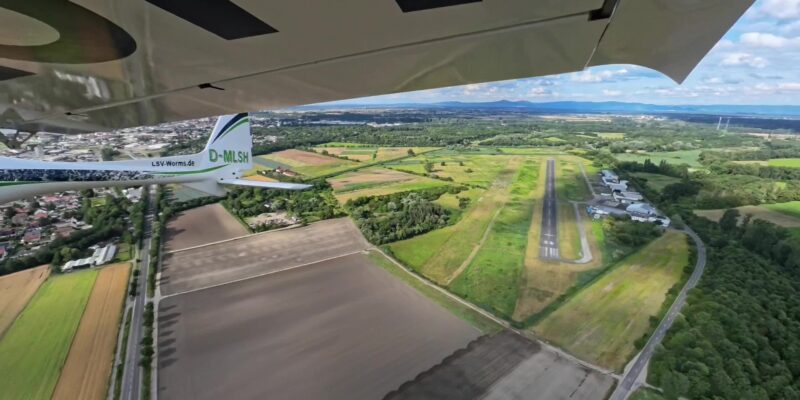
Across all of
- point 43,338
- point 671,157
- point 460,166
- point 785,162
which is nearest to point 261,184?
point 43,338

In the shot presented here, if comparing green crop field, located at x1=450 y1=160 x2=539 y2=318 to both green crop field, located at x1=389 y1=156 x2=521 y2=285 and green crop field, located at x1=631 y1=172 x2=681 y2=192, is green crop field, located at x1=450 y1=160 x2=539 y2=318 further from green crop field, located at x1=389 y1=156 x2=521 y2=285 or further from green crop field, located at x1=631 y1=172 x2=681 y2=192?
green crop field, located at x1=631 y1=172 x2=681 y2=192

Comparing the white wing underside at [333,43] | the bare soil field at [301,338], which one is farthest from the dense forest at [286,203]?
the white wing underside at [333,43]

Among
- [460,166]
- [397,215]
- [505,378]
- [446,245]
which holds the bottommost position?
[505,378]

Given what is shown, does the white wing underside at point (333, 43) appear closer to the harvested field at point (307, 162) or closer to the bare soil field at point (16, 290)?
the bare soil field at point (16, 290)

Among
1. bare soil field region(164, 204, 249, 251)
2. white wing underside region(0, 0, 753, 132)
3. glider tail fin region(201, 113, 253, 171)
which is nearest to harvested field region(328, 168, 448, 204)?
bare soil field region(164, 204, 249, 251)

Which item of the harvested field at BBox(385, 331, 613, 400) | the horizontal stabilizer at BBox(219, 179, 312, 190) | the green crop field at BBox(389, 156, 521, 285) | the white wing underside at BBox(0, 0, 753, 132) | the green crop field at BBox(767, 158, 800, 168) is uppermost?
the white wing underside at BBox(0, 0, 753, 132)

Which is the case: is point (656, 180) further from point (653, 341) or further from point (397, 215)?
point (653, 341)
